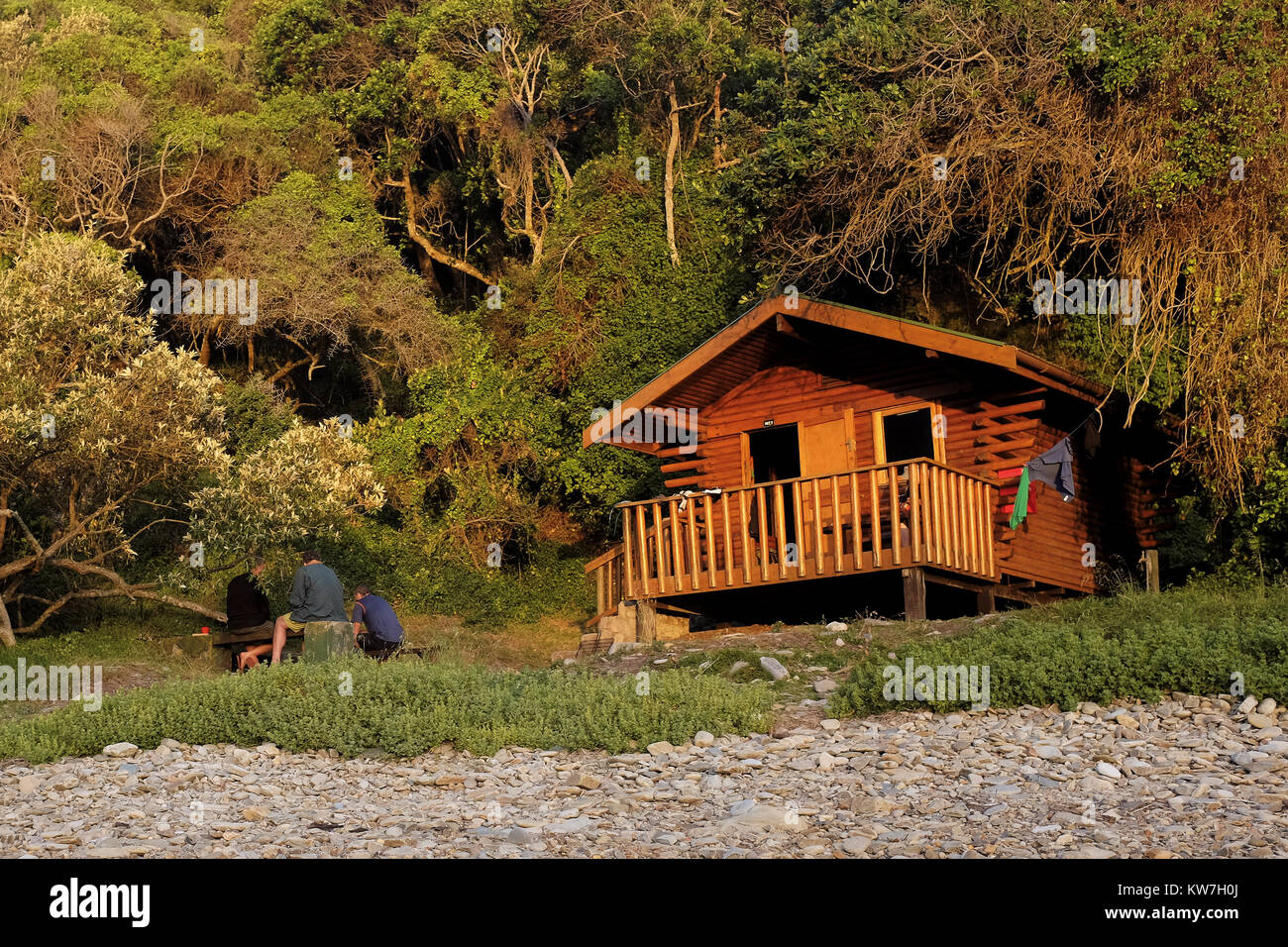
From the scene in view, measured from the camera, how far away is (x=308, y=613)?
1409cm

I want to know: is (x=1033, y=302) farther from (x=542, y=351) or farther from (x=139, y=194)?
(x=139, y=194)

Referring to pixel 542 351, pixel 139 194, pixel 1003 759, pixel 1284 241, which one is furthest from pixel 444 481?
pixel 1003 759

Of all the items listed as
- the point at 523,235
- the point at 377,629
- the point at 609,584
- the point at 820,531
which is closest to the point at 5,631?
the point at 377,629

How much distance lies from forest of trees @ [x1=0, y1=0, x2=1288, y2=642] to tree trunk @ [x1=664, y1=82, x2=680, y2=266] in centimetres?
17

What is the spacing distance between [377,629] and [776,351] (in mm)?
7338

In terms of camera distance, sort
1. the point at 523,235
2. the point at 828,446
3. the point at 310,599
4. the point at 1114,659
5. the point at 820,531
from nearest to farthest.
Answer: the point at 1114,659, the point at 310,599, the point at 820,531, the point at 828,446, the point at 523,235

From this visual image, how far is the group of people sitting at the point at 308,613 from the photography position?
46.2 ft

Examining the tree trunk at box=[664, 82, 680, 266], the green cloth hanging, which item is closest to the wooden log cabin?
the green cloth hanging

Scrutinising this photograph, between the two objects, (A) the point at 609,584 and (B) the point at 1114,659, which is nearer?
(B) the point at 1114,659

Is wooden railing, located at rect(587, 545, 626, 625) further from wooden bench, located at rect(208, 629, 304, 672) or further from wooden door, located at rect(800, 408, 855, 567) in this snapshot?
wooden bench, located at rect(208, 629, 304, 672)

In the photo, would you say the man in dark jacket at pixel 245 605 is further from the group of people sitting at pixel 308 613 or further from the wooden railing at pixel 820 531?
the wooden railing at pixel 820 531

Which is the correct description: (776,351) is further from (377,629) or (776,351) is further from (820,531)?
(377,629)

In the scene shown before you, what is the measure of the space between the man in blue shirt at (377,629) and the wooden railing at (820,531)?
408cm
